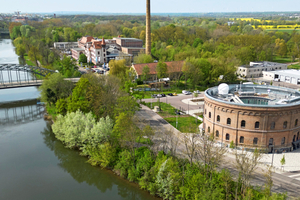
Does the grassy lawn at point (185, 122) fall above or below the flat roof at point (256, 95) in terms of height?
below

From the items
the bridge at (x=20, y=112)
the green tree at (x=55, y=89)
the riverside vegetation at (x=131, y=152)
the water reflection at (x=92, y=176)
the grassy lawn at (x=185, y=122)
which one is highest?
the green tree at (x=55, y=89)

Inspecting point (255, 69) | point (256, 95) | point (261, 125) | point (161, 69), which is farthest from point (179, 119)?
point (255, 69)

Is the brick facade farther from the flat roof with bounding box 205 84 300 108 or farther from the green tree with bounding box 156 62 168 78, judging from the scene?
the green tree with bounding box 156 62 168 78

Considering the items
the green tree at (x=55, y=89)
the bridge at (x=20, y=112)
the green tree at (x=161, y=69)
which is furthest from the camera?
the green tree at (x=161, y=69)

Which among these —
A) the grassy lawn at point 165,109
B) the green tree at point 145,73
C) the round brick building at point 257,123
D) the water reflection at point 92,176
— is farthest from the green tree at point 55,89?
the round brick building at point 257,123

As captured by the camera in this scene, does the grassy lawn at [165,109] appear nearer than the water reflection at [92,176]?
No

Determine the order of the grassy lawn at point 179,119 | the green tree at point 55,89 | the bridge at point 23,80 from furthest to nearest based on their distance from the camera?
1. the bridge at point 23,80
2. the green tree at point 55,89
3. the grassy lawn at point 179,119

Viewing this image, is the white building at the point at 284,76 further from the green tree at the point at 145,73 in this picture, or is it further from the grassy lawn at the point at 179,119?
the grassy lawn at the point at 179,119
